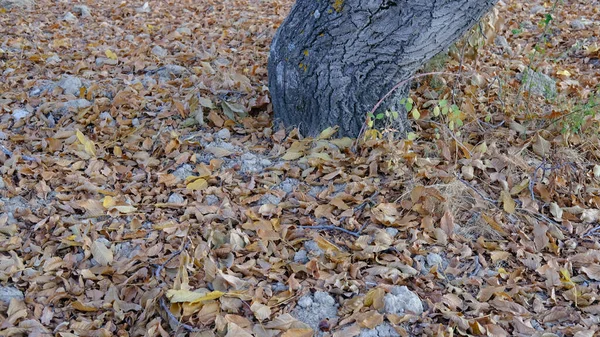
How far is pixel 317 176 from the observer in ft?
9.35

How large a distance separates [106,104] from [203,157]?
0.87 meters

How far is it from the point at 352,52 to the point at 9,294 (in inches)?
74.5

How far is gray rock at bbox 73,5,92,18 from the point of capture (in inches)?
200

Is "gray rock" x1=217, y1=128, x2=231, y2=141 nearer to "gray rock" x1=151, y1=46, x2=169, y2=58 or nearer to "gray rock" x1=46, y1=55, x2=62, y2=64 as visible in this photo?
"gray rock" x1=151, y1=46, x2=169, y2=58

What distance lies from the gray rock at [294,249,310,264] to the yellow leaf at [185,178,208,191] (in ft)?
2.15

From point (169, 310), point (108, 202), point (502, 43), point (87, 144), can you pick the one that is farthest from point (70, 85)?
point (502, 43)

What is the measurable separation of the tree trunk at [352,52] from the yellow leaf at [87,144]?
3.33ft

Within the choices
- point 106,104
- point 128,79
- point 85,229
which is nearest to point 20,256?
point 85,229

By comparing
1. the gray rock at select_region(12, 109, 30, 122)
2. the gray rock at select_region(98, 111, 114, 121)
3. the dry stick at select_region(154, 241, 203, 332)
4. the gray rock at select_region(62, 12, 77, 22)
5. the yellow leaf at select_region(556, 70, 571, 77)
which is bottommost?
the dry stick at select_region(154, 241, 203, 332)

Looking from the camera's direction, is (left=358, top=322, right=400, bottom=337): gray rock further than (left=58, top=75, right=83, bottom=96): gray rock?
No

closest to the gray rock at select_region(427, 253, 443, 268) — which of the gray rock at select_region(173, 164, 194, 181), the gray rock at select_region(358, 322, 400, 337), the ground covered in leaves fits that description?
the ground covered in leaves

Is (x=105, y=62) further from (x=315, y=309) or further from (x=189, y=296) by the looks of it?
(x=315, y=309)

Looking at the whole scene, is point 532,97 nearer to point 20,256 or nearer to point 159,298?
point 159,298

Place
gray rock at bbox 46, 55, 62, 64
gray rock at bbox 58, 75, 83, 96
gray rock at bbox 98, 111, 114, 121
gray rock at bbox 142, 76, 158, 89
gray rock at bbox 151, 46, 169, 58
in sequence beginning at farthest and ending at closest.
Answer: gray rock at bbox 151, 46, 169, 58 → gray rock at bbox 46, 55, 62, 64 → gray rock at bbox 142, 76, 158, 89 → gray rock at bbox 58, 75, 83, 96 → gray rock at bbox 98, 111, 114, 121
